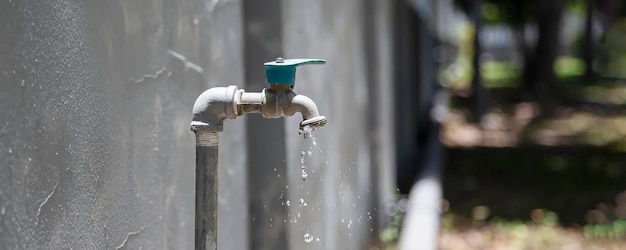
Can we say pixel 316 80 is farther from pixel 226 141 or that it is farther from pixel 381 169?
pixel 381 169

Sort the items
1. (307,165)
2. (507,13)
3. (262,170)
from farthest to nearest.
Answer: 1. (507,13)
2. (307,165)
3. (262,170)

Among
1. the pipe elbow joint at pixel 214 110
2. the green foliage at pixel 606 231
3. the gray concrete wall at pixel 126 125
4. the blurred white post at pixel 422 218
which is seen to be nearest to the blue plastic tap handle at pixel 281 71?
the pipe elbow joint at pixel 214 110

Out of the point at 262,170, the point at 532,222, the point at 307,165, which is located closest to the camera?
the point at 262,170

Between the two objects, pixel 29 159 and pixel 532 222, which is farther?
pixel 532 222

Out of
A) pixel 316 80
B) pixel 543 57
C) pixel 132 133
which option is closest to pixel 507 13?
pixel 543 57

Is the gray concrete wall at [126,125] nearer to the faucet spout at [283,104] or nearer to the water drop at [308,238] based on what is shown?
the water drop at [308,238]

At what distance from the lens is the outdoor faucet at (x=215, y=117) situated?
2.52m

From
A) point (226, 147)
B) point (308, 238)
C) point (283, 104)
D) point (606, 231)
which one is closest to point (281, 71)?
point (283, 104)

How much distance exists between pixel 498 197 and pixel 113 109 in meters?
8.58

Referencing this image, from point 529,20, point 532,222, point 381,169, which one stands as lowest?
point 532,222

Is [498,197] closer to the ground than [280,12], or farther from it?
closer to the ground

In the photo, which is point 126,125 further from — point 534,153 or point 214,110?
point 534,153

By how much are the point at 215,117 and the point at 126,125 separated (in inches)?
9.1

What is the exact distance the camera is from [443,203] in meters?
10.2
